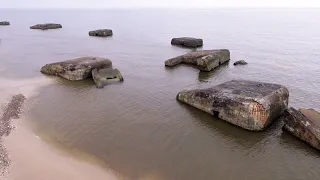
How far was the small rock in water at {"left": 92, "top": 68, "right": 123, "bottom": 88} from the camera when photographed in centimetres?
2362

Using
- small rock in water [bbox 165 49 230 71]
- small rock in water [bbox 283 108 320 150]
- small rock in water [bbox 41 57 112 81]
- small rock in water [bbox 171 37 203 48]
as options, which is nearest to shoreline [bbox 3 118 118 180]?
small rock in water [bbox 283 108 320 150]

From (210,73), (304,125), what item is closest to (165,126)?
(304,125)

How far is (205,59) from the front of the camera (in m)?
29.0

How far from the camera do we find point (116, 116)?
17.4 meters

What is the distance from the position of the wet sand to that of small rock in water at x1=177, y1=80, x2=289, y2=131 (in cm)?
786

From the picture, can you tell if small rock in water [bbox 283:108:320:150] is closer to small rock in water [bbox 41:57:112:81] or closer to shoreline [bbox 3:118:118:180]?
shoreline [bbox 3:118:118:180]

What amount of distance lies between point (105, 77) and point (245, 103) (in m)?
13.1

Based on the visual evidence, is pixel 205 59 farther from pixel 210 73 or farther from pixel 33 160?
pixel 33 160

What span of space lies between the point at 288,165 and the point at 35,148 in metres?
12.3

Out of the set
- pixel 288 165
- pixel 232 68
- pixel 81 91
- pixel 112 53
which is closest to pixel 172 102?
pixel 81 91

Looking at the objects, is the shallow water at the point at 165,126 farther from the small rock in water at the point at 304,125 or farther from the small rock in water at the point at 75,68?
the small rock in water at the point at 75,68

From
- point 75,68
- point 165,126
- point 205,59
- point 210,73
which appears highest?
point 205,59

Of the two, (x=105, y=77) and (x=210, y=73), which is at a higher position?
(x=105, y=77)

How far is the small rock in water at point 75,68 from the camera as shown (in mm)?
25203
